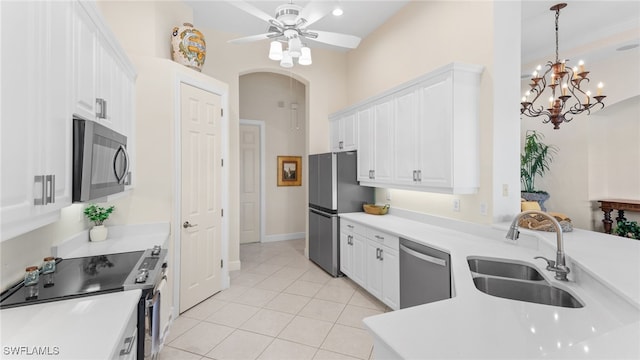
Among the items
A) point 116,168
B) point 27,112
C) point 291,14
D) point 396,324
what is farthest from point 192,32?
point 396,324

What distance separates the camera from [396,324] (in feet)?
3.48

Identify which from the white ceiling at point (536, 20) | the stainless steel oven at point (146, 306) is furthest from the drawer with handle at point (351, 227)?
the white ceiling at point (536, 20)

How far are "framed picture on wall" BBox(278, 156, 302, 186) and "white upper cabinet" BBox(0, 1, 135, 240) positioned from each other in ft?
15.5

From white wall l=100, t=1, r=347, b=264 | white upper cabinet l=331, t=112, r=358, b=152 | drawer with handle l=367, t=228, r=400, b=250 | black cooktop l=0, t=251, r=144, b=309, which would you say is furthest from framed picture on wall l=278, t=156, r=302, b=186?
black cooktop l=0, t=251, r=144, b=309

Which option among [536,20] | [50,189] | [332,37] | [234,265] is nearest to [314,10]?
[332,37]

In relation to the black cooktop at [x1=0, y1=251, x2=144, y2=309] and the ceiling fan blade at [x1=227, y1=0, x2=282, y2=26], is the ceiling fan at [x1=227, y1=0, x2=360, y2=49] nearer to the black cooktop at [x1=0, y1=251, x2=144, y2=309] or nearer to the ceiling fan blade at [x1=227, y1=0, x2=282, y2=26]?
the ceiling fan blade at [x1=227, y1=0, x2=282, y2=26]

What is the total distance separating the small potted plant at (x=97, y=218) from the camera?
8.06ft

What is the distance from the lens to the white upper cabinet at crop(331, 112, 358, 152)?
4121mm

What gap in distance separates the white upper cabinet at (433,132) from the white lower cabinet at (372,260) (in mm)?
645

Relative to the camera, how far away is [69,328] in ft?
3.79

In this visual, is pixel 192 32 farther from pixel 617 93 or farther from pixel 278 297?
pixel 617 93

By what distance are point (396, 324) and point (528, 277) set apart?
135 cm

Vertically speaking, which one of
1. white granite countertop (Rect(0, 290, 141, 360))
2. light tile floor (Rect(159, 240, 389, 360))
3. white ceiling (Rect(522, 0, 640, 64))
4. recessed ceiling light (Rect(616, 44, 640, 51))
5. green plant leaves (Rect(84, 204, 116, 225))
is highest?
white ceiling (Rect(522, 0, 640, 64))

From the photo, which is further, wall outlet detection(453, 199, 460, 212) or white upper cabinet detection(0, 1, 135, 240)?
wall outlet detection(453, 199, 460, 212)
